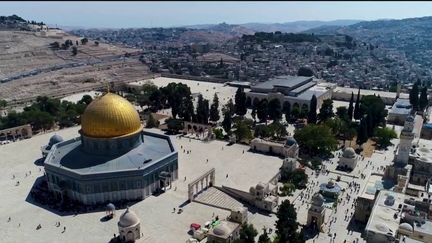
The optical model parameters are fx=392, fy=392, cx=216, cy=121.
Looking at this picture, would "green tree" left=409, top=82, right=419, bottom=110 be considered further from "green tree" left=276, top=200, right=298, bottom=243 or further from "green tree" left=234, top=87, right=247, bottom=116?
"green tree" left=276, top=200, right=298, bottom=243

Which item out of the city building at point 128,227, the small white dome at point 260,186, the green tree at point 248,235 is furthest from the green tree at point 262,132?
the city building at point 128,227

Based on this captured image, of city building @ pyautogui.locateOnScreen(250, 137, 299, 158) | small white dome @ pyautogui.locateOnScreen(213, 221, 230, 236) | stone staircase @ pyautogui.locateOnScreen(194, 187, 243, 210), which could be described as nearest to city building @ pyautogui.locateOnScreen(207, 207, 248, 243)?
small white dome @ pyautogui.locateOnScreen(213, 221, 230, 236)

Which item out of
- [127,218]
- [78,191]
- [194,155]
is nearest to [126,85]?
[194,155]

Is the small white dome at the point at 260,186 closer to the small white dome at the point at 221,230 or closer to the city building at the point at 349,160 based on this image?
the small white dome at the point at 221,230

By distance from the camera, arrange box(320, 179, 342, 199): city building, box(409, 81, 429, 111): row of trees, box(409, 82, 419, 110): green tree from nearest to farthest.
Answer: box(320, 179, 342, 199): city building
box(409, 81, 429, 111): row of trees
box(409, 82, 419, 110): green tree

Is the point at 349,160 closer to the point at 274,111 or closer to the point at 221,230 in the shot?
the point at 274,111

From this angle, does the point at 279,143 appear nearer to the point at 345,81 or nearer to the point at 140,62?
the point at 345,81
